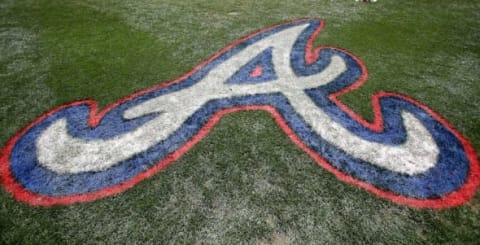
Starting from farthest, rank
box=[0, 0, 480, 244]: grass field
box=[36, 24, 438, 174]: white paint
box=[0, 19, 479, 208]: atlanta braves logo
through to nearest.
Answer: box=[36, 24, 438, 174]: white paint < box=[0, 19, 479, 208]: atlanta braves logo < box=[0, 0, 480, 244]: grass field

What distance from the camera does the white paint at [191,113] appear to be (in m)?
3.43

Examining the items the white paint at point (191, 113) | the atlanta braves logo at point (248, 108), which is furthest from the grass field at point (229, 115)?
the white paint at point (191, 113)

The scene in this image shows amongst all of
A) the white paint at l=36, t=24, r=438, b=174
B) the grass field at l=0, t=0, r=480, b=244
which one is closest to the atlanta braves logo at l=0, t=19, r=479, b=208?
the white paint at l=36, t=24, r=438, b=174

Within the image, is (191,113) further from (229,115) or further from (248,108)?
(248,108)

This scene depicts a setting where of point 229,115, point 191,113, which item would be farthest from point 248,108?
point 191,113

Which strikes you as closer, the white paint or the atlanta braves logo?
the atlanta braves logo

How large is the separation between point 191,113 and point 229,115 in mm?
438

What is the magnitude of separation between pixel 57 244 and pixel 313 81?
3347mm

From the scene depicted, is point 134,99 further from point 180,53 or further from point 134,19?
point 134,19

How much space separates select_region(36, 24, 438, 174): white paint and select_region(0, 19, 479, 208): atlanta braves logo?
1cm

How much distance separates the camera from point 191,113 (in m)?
4.04

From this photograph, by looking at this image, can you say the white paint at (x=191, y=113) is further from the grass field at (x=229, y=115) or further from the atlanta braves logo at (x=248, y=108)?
the grass field at (x=229, y=115)

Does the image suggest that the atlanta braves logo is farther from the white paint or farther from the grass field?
the grass field

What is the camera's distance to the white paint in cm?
343
